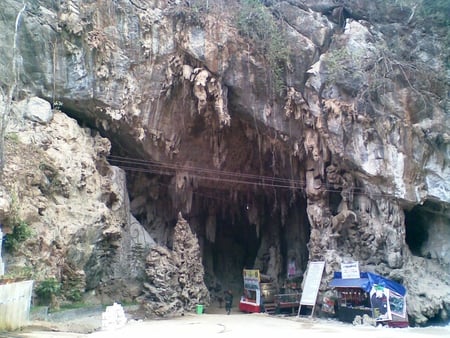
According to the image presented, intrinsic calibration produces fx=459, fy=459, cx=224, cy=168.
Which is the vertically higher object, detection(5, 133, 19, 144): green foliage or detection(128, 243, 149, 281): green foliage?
detection(5, 133, 19, 144): green foliage

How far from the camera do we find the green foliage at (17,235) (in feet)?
33.1

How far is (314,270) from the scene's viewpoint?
15.6m

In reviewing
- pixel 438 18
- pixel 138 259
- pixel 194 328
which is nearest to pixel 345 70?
pixel 438 18

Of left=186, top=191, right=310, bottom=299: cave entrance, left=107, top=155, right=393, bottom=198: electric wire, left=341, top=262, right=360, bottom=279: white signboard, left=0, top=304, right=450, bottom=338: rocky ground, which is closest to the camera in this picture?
left=0, top=304, right=450, bottom=338: rocky ground

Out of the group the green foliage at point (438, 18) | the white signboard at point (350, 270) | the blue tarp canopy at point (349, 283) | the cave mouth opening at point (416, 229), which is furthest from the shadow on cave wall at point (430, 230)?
the green foliage at point (438, 18)

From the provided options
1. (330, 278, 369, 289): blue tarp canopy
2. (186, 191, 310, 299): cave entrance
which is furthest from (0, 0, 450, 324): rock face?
(186, 191, 310, 299): cave entrance

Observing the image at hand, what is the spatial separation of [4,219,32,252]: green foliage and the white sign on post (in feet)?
29.2

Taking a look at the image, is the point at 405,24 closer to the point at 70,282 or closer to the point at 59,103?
the point at 59,103

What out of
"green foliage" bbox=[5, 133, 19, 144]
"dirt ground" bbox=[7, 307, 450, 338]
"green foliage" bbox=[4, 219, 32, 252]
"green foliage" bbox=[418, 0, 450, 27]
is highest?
"green foliage" bbox=[418, 0, 450, 27]

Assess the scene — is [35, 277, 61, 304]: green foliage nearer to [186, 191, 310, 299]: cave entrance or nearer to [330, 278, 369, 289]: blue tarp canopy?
[330, 278, 369, 289]: blue tarp canopy

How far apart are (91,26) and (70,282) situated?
7.75 metres

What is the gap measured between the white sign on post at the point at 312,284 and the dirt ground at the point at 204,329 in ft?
3.53

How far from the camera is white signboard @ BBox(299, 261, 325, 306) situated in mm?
14930

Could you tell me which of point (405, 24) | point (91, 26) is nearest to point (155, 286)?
point (91, 26)
